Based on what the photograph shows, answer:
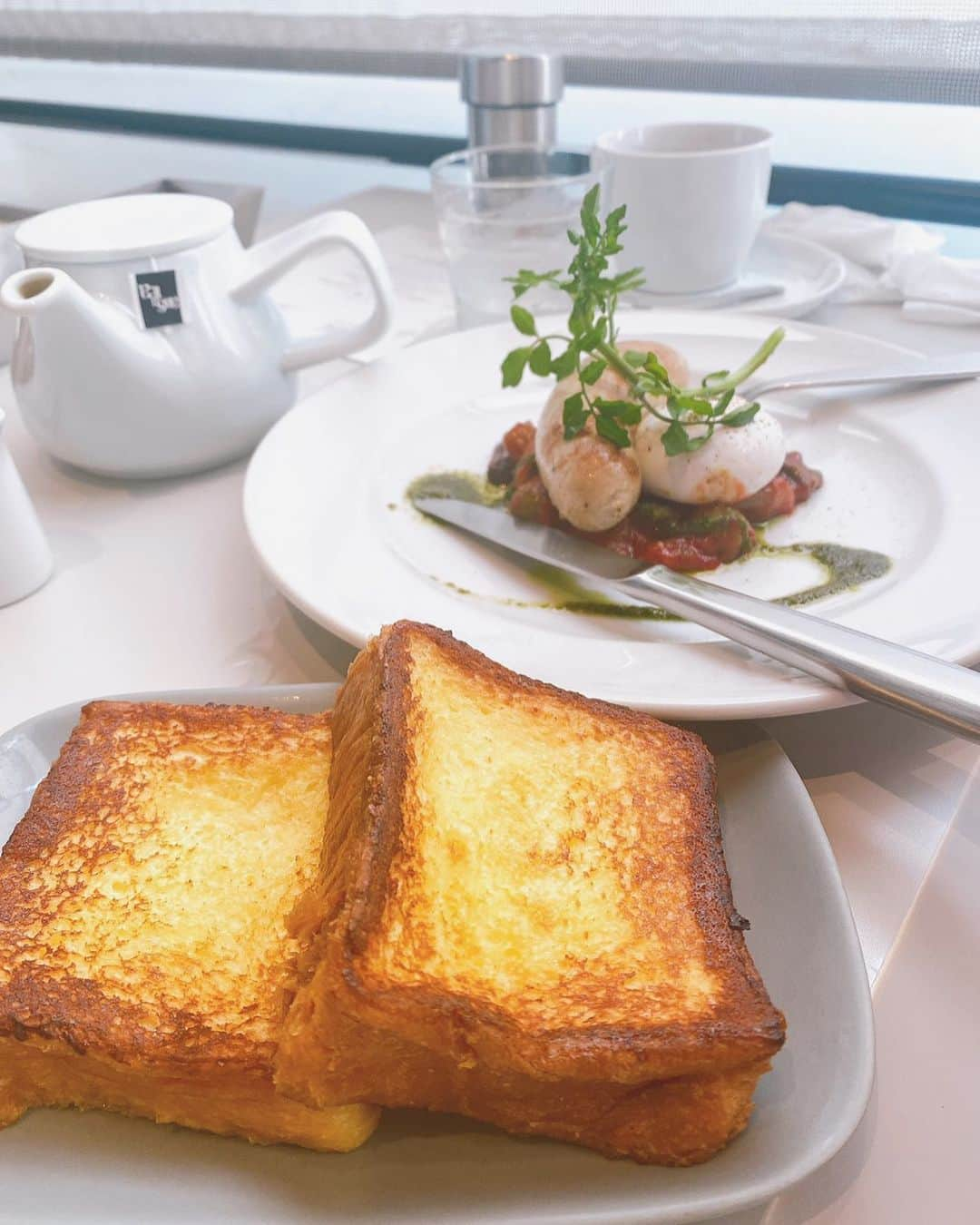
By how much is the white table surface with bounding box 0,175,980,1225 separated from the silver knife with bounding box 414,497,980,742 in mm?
131

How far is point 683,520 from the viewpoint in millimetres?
1313

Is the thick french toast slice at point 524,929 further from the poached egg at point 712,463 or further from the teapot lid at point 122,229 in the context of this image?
the teapot lid at point 122,229

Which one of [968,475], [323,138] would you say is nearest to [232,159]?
[323,138]

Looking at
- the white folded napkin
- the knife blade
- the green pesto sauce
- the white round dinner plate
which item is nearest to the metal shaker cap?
the white folded napkin

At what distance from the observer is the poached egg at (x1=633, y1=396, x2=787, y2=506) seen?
1291mm

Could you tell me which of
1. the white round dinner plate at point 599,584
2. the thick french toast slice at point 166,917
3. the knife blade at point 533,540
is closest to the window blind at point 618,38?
the white round dinner plate at point 599,584

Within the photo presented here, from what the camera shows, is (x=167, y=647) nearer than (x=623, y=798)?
No

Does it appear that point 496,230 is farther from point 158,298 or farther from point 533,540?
point 533,540

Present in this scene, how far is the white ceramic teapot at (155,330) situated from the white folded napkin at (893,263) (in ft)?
3.55

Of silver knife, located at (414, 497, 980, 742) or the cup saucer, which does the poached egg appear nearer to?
silver knife, located at (414, 497, 980, 742)

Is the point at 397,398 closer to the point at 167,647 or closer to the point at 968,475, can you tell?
the point at 167,647

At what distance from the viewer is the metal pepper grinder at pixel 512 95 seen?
244 centimetres

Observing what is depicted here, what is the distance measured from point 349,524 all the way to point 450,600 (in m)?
0.23

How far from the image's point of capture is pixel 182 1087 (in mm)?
675
